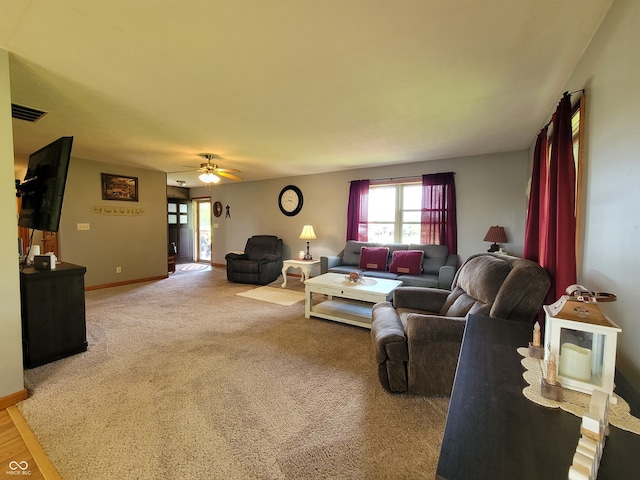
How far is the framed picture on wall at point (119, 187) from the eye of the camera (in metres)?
4.94

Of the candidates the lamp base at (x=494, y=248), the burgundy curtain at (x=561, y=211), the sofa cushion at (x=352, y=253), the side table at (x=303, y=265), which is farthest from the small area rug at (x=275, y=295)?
the burgundy curtain at (x=561, y=211)

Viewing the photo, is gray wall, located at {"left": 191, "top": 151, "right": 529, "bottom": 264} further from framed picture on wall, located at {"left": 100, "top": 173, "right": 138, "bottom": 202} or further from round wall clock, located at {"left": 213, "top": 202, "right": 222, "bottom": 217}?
framed picture on wall, located at {"left": 100, "top": 173, "right": 138, "bottom": 202}

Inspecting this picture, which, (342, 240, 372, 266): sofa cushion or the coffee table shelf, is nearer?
the coffee table shelf

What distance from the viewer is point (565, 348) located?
91 cm

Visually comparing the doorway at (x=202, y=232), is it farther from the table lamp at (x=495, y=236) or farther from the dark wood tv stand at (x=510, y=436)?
the dark wood tv stand at (x=510, y=436)

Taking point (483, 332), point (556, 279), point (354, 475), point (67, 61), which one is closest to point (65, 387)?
point (354, 475)

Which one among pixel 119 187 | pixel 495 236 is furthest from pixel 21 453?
pixel 495 236

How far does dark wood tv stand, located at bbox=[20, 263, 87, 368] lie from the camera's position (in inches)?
90.7

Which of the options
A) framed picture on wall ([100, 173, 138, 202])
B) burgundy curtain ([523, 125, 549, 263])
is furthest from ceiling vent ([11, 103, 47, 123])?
burgundy curtain ([523, 125, 549, 263])

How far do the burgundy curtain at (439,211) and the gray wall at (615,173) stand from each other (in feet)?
9.61

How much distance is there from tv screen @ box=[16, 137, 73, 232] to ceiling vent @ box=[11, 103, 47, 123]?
57 centimetres

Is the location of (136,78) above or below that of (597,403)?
above

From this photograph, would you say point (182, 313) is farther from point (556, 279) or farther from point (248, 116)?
point (556, 279)

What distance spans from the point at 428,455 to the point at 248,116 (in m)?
3.00
